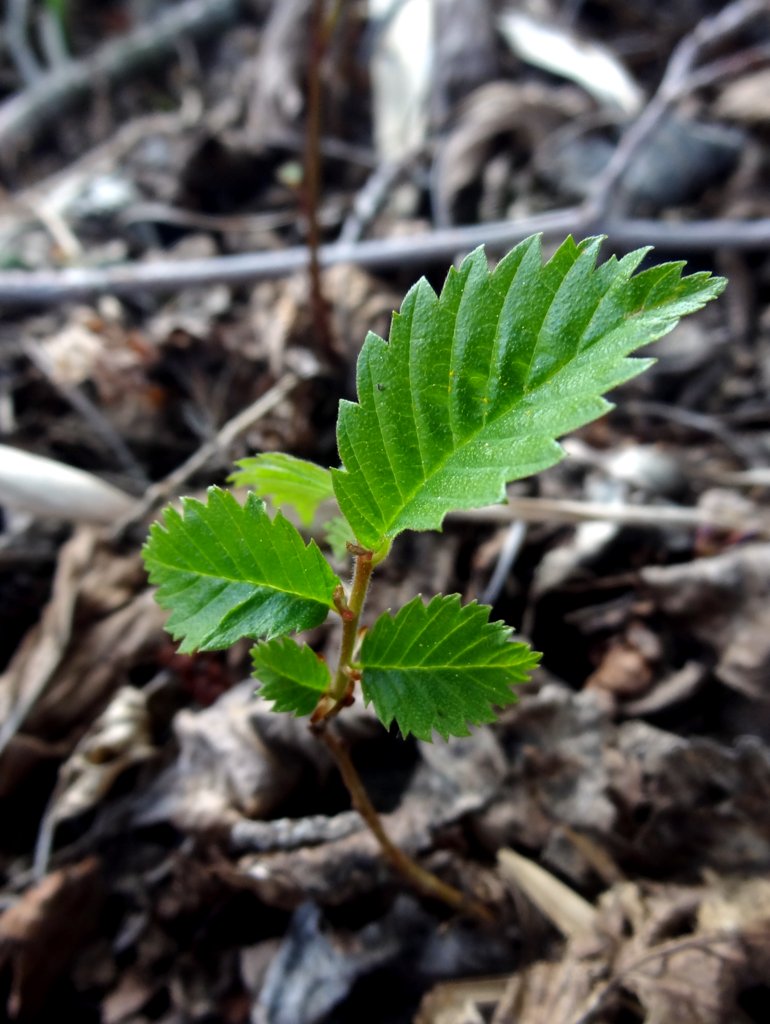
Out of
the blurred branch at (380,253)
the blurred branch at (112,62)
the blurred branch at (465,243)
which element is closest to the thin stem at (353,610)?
the blurred branch at (465,243)

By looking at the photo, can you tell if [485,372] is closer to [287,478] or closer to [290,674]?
[287,478]

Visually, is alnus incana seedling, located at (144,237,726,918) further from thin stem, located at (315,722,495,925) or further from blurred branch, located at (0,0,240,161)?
blurred branch, located at (0,0,240,161)

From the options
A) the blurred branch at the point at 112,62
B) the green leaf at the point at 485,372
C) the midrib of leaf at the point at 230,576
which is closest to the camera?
the green leaf at the point at 485,372

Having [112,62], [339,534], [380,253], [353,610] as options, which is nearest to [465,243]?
[380,253]

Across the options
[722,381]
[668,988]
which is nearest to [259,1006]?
[668,988]

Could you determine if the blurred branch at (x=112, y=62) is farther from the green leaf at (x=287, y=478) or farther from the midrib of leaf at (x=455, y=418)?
the midrib of leaf at (x=455, y=418)

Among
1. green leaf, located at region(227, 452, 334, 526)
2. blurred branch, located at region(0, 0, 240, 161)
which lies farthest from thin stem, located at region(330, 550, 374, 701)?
blurred branch, located at region(0, 0, 240, 161)
